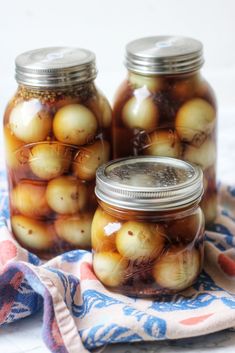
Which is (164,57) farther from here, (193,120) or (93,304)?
(93,304)

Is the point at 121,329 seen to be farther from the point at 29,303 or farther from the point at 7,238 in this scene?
the point at 7,238

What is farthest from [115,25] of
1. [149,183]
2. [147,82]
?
[149,183]

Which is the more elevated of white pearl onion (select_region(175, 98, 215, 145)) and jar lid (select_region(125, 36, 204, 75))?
jar lid (select_region(125, 36, 204, 75))

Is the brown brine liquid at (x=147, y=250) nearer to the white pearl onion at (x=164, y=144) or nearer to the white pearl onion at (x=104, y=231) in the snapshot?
the white pearl onion at (x=104, y=231)

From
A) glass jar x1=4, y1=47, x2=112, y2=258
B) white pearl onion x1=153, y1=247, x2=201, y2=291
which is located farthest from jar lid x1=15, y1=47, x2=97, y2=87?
white pearl onion x1=153, y1=247, x2=201, y2=291

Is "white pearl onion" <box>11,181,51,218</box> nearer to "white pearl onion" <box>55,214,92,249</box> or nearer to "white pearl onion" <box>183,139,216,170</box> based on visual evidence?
"white pearl onion" <box>55,214,92,249</box>

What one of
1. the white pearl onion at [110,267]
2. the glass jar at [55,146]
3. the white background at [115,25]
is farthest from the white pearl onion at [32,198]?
the white background at [115,25]
